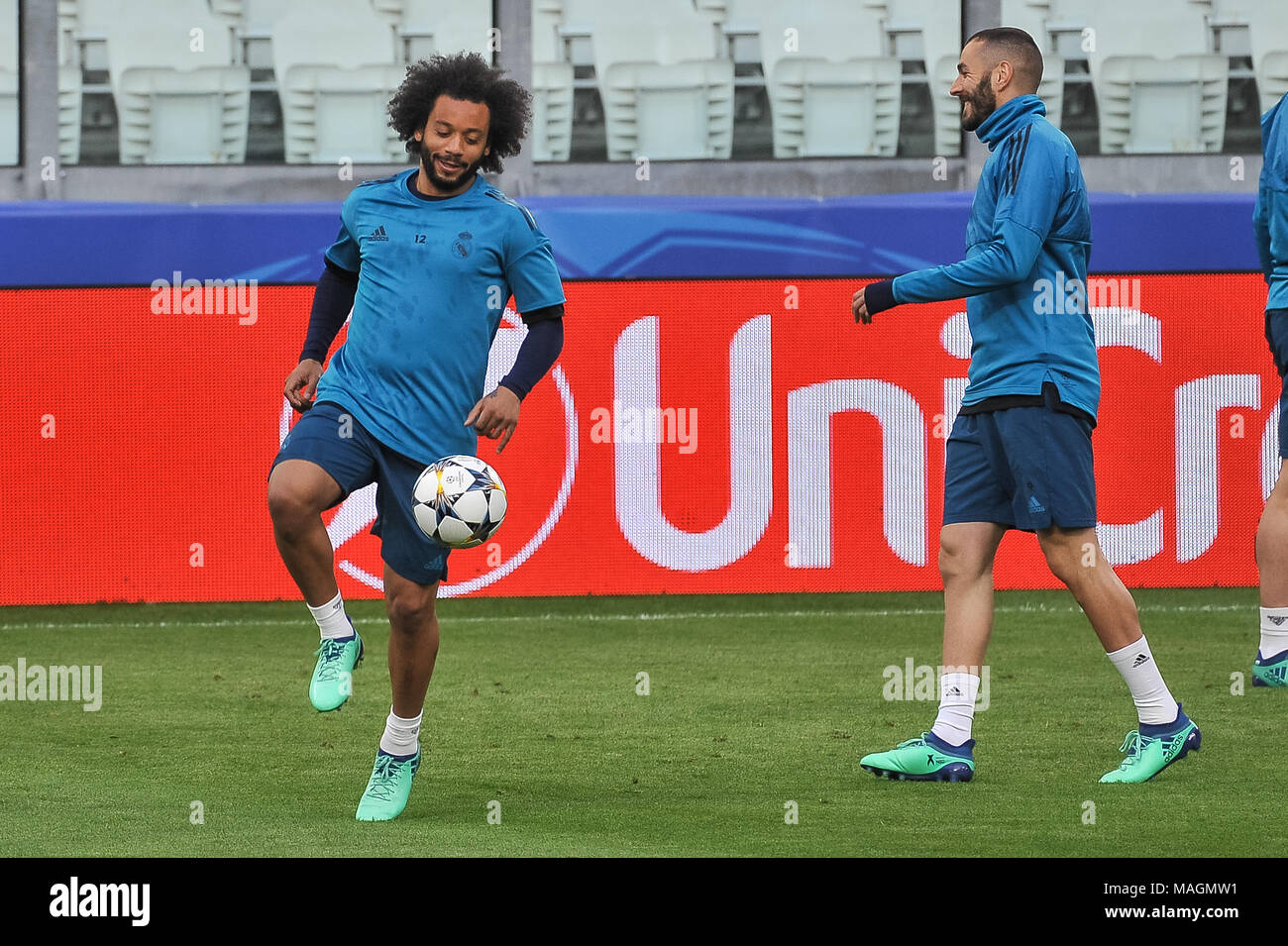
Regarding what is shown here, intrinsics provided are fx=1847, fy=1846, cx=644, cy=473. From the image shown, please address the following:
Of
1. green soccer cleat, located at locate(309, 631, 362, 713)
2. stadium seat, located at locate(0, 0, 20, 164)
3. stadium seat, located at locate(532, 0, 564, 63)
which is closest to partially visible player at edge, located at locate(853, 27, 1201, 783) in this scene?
green soccer cleat, located at locate(309, 631, 362, 713)

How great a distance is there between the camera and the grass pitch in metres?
4.30

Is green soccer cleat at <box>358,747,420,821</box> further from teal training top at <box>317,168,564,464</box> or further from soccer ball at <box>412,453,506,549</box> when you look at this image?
teal training top at <box>317,168,564,464</box>

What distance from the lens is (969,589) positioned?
4.97m

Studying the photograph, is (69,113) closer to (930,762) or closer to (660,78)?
(660,78)

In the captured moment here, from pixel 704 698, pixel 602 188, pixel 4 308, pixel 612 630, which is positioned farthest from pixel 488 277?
pixel 602 188

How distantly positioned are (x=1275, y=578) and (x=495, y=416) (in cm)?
267

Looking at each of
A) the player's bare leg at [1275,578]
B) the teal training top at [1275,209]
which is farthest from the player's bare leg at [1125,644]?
the teal training top at [1275,209]

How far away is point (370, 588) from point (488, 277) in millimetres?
5196

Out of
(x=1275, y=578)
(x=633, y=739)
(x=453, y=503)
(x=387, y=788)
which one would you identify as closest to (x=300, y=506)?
(x=453, y=503)

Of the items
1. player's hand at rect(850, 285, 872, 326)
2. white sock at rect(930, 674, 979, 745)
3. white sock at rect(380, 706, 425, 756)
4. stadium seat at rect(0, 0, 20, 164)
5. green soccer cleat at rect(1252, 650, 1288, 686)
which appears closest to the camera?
white sock at rect(380, 706, 425, 756)

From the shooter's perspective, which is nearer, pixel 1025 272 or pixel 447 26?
pixel 1025 272

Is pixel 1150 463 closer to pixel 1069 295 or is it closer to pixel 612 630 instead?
pixel 612 630

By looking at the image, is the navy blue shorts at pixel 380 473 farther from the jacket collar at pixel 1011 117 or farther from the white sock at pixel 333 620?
the jacket collar at pixel 1011 117

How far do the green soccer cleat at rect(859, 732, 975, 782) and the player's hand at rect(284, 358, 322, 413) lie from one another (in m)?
1.82
